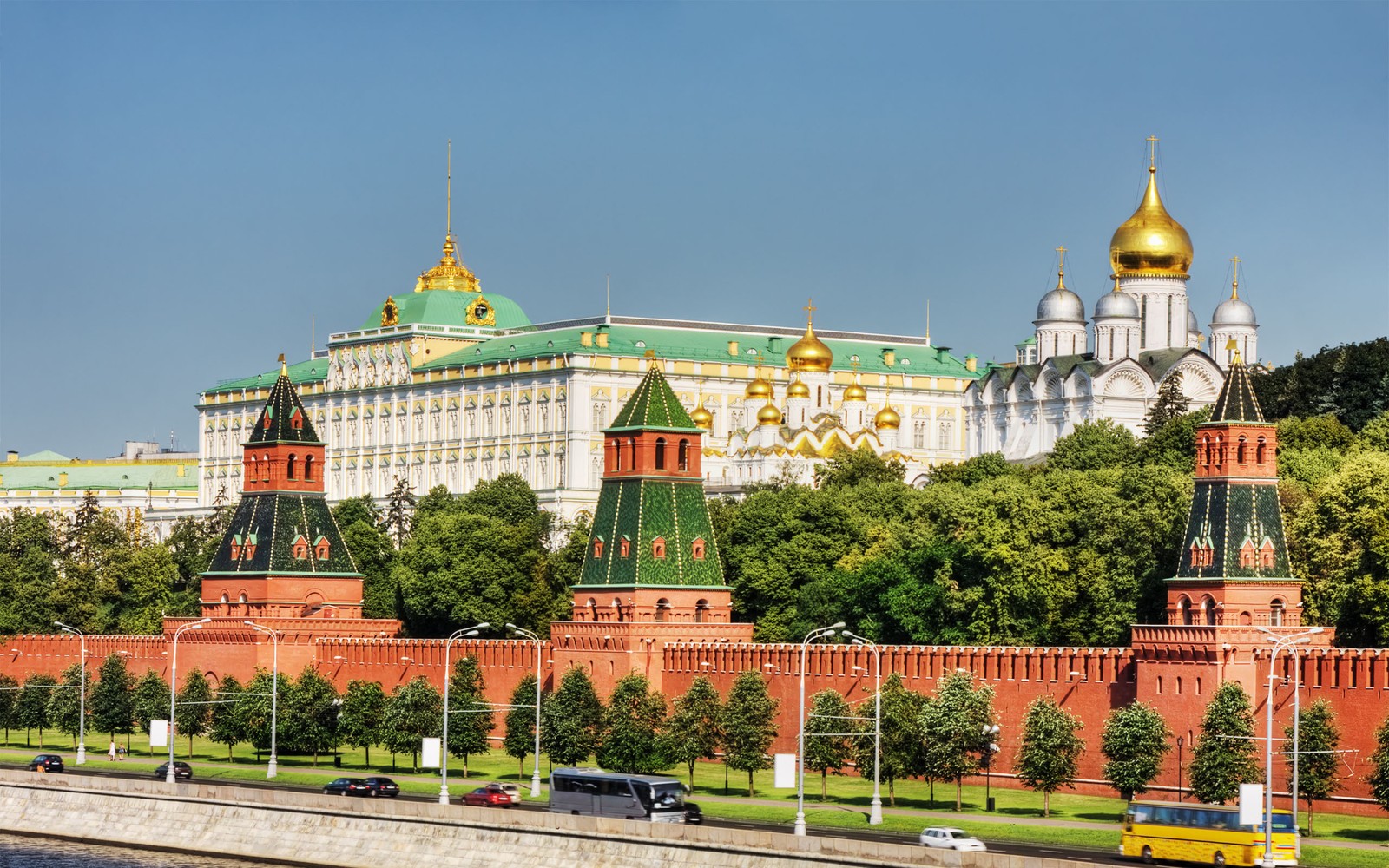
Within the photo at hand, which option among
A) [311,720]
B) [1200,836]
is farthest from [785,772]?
[311,720]

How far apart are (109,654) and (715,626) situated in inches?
1143

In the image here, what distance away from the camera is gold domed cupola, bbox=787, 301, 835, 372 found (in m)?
182

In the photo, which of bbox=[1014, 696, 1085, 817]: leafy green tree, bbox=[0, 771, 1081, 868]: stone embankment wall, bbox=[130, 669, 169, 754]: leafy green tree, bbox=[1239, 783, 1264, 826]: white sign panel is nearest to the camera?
bbox=[1239, 783, 1264, 826]: white sign panel

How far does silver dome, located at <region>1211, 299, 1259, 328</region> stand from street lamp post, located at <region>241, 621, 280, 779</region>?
68052 mm

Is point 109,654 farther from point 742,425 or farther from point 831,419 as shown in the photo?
point 742,425

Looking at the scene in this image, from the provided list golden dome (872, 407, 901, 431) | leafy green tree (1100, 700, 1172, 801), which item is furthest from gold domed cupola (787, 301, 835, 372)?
leafy green tree (1100, 700, 1172, 801)

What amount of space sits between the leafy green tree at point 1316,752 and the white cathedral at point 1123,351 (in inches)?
3092

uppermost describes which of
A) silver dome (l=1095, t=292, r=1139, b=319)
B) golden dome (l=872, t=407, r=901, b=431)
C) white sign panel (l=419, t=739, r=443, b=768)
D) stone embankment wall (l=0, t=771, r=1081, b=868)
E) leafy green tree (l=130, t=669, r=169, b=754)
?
silver dome (l=1095, t=292, r=1139, b=319)

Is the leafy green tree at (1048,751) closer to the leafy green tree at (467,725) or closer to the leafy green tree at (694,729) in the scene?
the leafy green tree at (694,729)

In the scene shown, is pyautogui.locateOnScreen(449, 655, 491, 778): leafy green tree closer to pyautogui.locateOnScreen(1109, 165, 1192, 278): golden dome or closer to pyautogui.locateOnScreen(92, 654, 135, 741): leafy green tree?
pyautogui.locateOnScreen(92, 654, 135, 741): leafy green tree

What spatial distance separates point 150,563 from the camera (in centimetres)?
14138

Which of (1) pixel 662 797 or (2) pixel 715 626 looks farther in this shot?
(2) pixel 715 626

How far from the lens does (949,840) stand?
6844 cm

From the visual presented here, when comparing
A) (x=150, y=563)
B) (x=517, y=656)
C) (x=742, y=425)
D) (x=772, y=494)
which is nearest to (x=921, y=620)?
(x=517, y=656)
